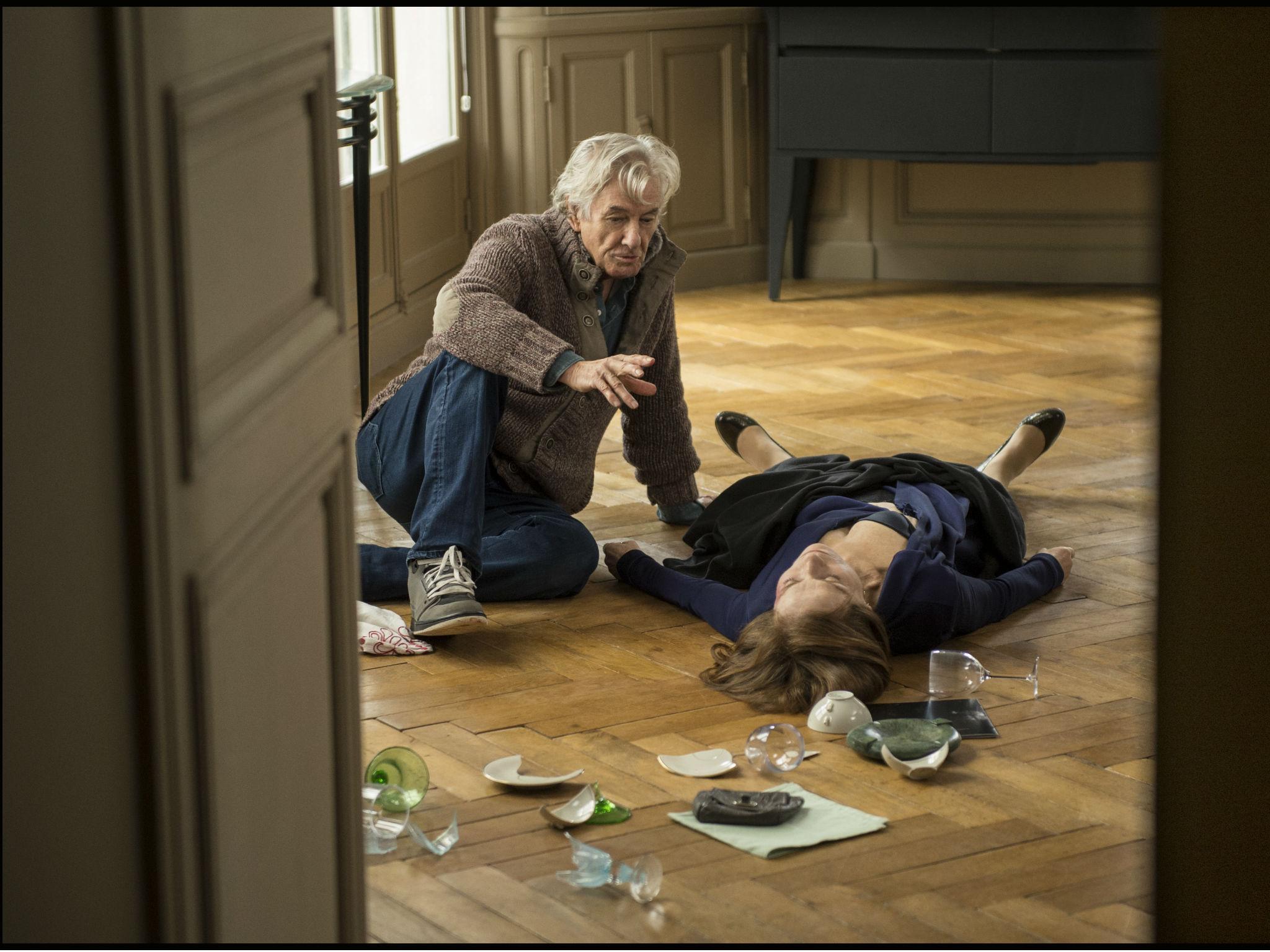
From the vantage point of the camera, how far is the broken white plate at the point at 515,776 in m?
2.24

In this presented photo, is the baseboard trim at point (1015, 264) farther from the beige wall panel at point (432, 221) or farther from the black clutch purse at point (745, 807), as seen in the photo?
the black clutch purse at point (745, 807)

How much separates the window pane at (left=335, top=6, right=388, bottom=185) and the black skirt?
2270 mm

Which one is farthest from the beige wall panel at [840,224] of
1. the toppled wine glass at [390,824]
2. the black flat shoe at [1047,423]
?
the toppled wine glass at [390,824]

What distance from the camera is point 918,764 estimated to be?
2307mm

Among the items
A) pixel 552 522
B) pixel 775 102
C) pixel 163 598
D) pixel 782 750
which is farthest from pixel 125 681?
pixel 775 102

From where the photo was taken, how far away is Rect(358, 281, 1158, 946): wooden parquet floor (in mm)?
1879

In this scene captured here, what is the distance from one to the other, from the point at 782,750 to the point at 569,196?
129cm

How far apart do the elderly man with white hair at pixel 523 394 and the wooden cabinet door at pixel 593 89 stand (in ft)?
10.5

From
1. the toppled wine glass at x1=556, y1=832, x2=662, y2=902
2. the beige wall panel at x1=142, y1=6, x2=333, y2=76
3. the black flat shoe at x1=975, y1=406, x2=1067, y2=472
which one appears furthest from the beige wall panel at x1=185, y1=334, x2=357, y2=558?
the black flat shoe at x1=975, y1=406, x2=1067, y2=472

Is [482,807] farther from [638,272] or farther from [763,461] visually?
[763,461]

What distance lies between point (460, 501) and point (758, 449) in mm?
981

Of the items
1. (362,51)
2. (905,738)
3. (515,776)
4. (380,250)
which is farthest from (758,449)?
(362,51)

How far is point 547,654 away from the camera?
9.40 feet

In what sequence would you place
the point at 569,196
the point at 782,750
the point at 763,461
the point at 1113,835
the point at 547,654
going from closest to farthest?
1. the point at 1113,835
2. the point at 782,750
3. the point at 547,654
4. the point at 569,196
5. the point at 763,461
